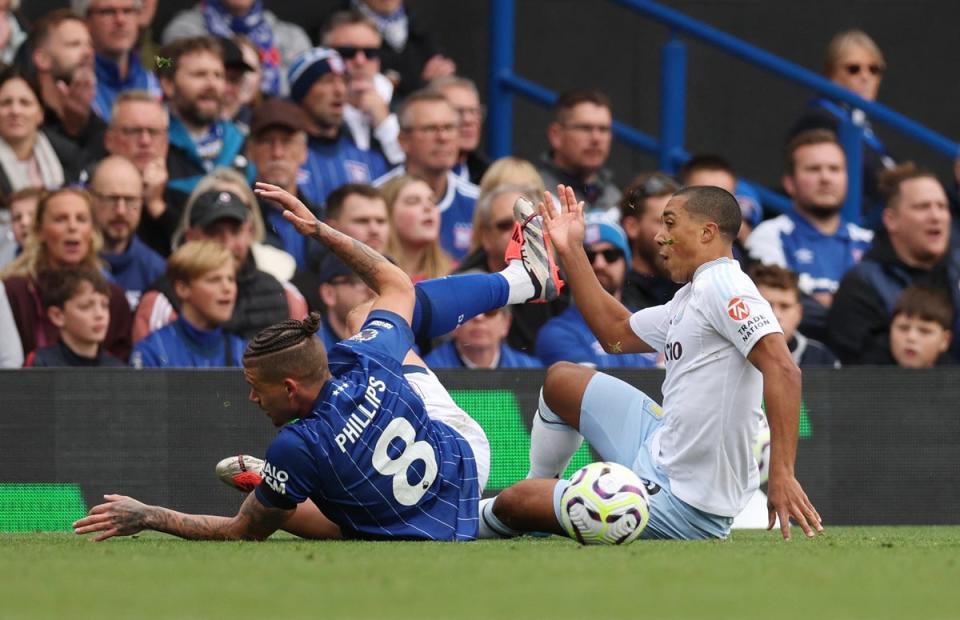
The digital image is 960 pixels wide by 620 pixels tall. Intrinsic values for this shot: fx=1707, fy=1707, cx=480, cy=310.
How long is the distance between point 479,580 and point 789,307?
498cm

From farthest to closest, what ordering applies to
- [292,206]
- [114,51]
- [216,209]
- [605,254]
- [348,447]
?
1. [114,51]
2. [216,209]
3. [605,254]
4. [292,206]
5. [348,447]

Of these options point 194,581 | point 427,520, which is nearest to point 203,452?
point 427,520

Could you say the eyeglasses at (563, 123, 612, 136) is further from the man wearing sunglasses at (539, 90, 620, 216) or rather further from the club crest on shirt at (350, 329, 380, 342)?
the club crest on shirt at (350, 329, 380, 342)

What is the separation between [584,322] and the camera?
9516mm

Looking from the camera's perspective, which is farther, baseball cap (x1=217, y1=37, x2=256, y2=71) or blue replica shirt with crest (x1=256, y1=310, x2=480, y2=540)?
baseball cap (x1=217, y1=37, x2=256, y2=71)

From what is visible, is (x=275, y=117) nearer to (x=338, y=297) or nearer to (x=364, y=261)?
(x=338, y=297)

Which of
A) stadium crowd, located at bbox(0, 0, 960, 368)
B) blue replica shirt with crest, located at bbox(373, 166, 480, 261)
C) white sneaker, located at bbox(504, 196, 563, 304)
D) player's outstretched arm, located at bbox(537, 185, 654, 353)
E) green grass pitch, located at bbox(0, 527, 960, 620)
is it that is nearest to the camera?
green grass pitch, located at bbox(0, 527, 960, 620)

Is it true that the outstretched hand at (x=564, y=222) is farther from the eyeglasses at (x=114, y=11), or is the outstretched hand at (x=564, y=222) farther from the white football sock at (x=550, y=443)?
the eyeglasses at (x=114, y=11)

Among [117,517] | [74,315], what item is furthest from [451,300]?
[74,315]

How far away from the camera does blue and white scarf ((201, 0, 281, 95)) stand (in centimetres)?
1154

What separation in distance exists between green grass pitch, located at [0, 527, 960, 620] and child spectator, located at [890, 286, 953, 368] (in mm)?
3193

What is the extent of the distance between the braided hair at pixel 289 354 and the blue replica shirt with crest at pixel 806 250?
498 centimetres

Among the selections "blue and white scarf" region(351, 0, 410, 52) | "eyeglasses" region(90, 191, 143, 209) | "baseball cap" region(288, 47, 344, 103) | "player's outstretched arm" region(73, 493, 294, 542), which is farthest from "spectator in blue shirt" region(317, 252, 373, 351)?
"blue and white scarf" region(351, 0, 410, 52)

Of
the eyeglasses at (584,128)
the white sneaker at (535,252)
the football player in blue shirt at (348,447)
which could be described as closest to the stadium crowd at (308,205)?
the eyeglasses at (584,128)
